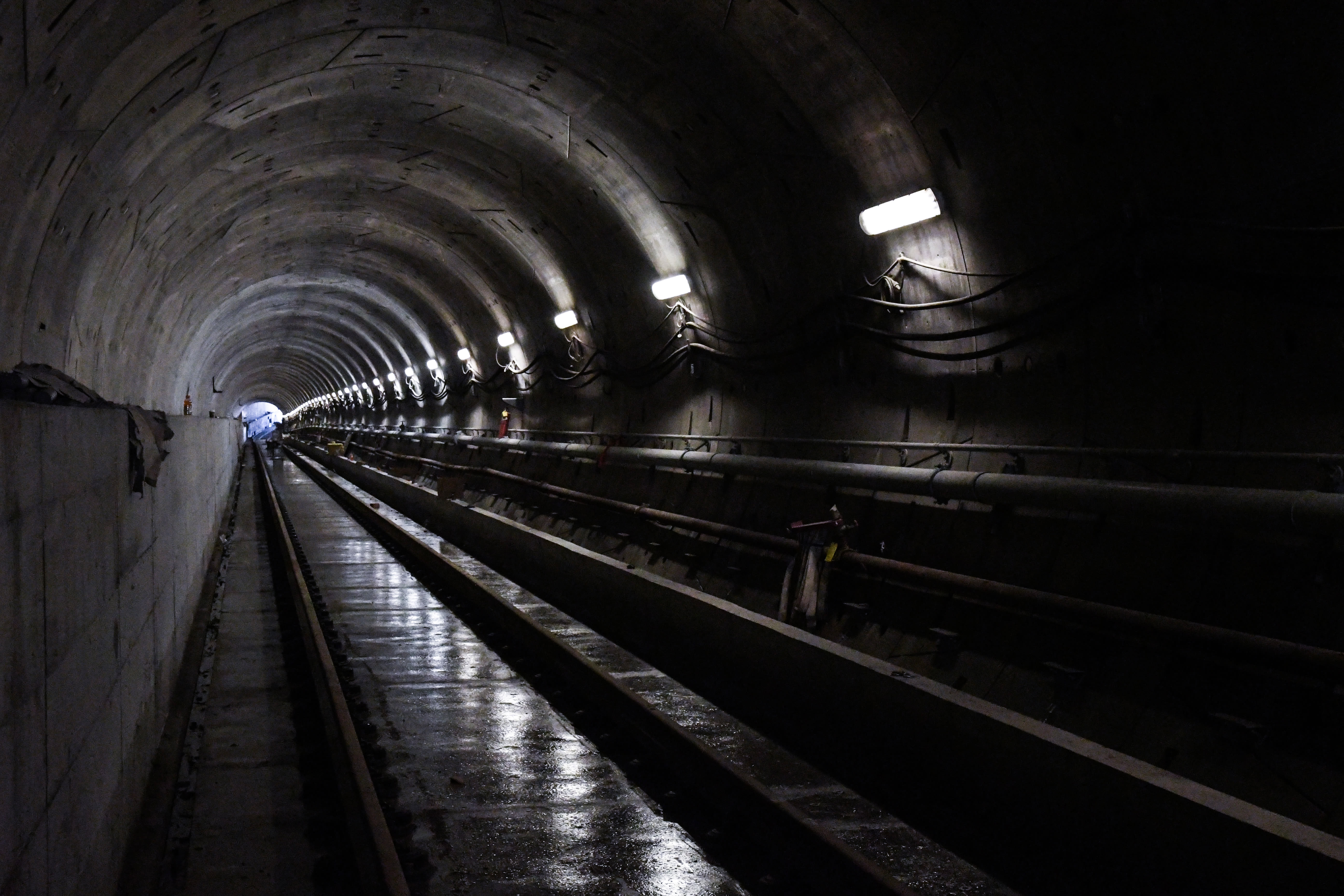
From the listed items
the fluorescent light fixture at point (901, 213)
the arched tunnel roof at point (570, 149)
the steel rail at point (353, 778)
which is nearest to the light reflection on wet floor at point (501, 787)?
the steel rail at point (353, 778)

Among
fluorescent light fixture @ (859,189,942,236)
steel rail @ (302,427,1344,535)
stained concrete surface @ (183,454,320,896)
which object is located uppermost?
fluorescent light fixture @ (859,189,942,236)

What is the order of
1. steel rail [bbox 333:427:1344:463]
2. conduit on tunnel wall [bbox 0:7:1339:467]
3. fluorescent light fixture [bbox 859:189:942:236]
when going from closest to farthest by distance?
1. steel rail [bbox 333:427:1344:463]
2. conduit on tunnel wall [bbox 0:7:1339:467]
3. fluorescent light fixture [bbox 859:189:942:236]

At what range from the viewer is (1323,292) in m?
4.86

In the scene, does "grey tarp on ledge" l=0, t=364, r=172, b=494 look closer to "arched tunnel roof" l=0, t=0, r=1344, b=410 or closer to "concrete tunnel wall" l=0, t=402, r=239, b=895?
"concrete tunnel wall" l=0, t=402, r=239, b=895

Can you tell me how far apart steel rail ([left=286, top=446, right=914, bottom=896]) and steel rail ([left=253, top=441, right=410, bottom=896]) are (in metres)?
1.59

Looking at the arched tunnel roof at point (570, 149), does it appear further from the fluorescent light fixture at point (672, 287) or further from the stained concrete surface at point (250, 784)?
the stained concrete surface at point (250, 784)

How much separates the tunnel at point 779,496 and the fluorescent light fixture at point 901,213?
0.03 meters

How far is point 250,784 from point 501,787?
1456mm

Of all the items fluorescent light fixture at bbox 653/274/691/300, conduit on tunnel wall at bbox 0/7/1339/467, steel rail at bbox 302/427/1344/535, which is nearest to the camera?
steel rail at bbox 302/427/1344/535

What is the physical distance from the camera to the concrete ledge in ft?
12.6

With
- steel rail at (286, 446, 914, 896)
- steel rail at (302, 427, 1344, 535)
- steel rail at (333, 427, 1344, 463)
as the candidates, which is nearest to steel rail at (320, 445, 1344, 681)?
steel rail at (302, 427, 1344, 535)

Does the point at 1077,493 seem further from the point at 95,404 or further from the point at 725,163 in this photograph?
the point at 95,404

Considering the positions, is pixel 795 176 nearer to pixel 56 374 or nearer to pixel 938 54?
pixel 938 54

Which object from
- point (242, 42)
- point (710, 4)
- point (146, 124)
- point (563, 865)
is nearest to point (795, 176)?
point (710, 4)
